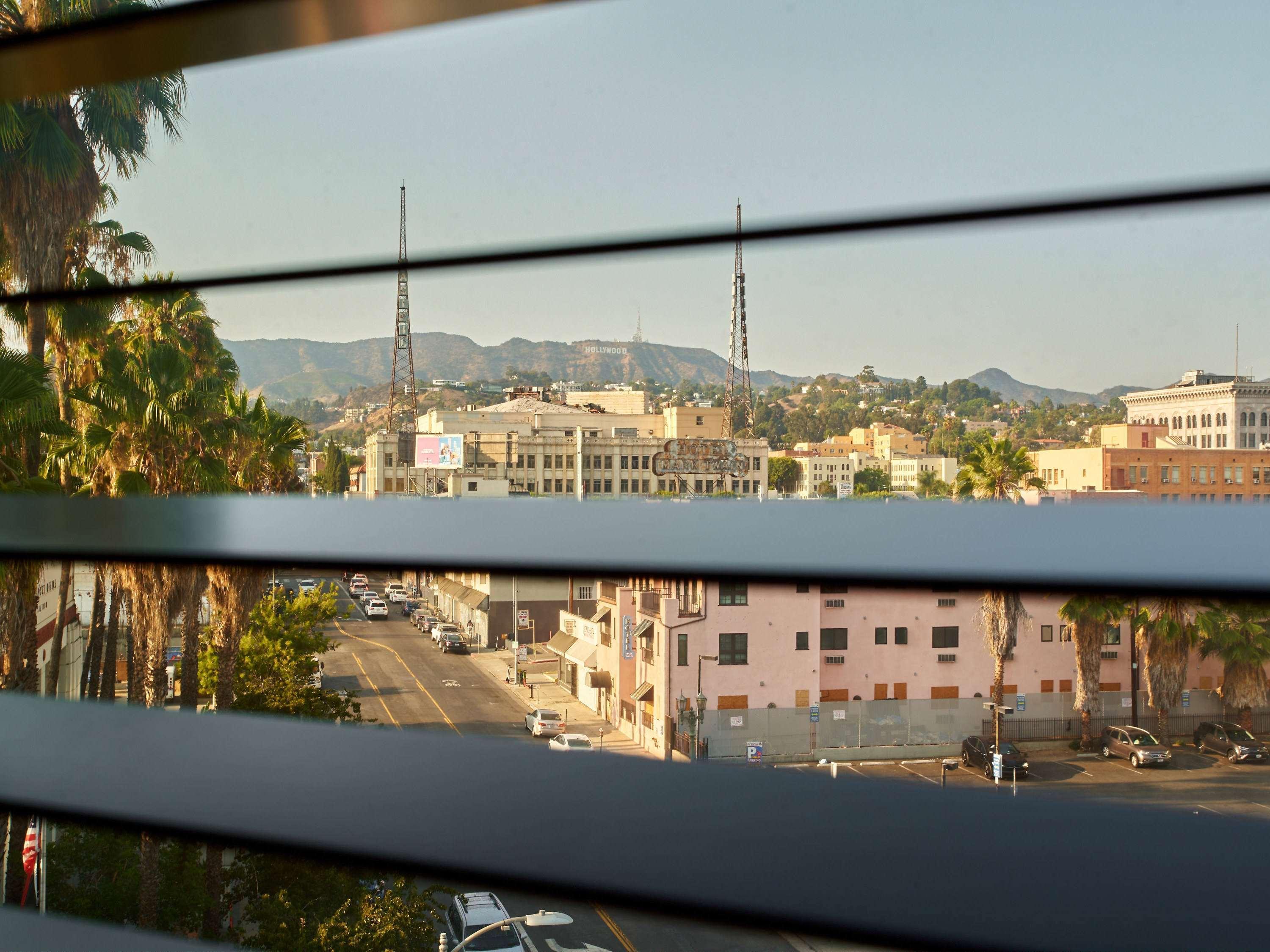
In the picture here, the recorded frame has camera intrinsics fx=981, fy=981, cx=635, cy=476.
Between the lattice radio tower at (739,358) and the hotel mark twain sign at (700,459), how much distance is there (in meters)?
0.16

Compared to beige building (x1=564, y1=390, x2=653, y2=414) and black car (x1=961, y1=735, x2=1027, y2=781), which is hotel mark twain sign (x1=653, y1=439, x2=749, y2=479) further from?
black car (x1=961, y1=735, x2=1027, y2=781)

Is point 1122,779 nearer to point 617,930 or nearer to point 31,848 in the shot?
point 617,930

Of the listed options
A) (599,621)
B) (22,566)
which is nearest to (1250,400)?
(599,621)

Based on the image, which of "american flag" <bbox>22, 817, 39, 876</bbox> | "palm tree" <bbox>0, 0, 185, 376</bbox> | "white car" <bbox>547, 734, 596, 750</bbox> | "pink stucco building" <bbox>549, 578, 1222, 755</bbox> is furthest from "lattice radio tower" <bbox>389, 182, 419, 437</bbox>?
"american flag" <bbox>22, 817, 39, 876</bbox>

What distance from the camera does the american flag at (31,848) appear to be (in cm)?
163

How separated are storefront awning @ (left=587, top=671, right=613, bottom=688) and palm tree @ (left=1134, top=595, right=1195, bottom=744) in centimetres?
81

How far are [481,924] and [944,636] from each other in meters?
1.16

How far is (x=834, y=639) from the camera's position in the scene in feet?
3.85

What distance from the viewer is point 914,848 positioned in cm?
74

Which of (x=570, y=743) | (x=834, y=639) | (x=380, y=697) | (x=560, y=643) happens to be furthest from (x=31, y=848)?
(x=834, y=639)

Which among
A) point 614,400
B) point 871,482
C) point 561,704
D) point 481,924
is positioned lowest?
point 481,924

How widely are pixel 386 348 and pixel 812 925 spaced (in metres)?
0.69

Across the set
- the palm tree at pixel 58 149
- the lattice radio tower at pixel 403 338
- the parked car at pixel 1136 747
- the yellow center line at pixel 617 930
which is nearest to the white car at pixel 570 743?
the yellow center line at pixel 617 930

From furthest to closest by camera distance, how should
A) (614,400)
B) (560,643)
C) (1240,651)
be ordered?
1. (560,643)
2. (614,400)
3. (1240,651)
